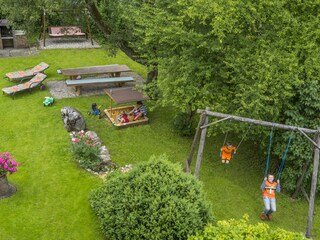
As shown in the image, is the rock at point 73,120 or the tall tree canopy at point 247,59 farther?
the rock at point 73,120

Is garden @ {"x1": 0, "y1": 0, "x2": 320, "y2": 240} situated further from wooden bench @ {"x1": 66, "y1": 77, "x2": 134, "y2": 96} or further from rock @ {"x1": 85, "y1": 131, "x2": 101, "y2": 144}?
wooden bench @ {"x1": 66, "y1": 77, "x2": 134, "y2": 96}

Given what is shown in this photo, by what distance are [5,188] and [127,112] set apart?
7.22 meters

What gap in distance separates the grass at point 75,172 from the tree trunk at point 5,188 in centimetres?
18

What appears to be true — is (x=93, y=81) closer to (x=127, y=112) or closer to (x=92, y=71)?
(x=92, y=71)

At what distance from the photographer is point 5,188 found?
1041 centimetres

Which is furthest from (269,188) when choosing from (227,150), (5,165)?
(5,165)

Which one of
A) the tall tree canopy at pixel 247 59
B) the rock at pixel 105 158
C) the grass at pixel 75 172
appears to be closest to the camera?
the grass at pixel 75 172

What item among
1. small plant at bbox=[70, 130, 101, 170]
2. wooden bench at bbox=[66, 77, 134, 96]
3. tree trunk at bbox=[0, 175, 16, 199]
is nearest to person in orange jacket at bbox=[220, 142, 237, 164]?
small plant at bbox=[70, 130, 101, 170]

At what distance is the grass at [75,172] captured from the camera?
9.83 meters

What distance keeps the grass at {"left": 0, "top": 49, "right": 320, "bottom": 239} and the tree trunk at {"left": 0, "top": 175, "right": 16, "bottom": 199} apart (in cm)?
18

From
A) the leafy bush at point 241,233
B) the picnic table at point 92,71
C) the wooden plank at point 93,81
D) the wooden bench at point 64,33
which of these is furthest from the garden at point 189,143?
the wooden bench at point 64,33

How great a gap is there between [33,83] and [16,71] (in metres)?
3.15

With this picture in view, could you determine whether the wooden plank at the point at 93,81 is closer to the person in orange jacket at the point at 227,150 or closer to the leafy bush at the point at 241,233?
the person in orange jacket at the point at 227,150

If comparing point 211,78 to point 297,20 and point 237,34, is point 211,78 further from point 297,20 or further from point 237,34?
point 297,20
